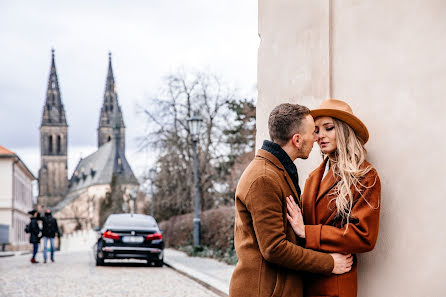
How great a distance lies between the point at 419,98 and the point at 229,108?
3355cm

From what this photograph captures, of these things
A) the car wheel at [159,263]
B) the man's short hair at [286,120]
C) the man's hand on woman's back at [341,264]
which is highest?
the man's short hair at [286,120]

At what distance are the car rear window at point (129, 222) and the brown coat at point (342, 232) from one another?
47.0 feet

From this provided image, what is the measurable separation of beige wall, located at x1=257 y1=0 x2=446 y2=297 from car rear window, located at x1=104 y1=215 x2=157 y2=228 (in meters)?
13.6

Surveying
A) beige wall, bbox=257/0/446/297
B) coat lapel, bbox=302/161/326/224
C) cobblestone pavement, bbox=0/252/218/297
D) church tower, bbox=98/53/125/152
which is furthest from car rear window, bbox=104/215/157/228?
church tower, bbox=98/53/125/152

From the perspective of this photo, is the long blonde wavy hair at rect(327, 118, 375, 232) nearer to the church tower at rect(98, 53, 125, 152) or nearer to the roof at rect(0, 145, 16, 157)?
the roof at rect(0, 145, 16, 157)

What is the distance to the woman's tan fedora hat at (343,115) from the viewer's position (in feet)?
11.6

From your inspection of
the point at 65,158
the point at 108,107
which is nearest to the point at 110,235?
the point at 65,158

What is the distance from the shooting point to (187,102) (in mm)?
37062

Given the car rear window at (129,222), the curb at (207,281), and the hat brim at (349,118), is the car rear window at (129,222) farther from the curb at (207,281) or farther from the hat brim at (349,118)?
the hat brim at (349,118)

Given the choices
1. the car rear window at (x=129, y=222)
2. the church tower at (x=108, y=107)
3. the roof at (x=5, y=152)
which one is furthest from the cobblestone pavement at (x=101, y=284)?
the church tower at (x=108, y=107)

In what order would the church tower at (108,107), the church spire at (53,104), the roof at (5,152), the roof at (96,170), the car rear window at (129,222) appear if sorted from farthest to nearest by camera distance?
the church tower at (108,107) → the church spire at (53,104) → the roof at (96,170) → the roof at (5,152) → the car rear window at (129,222)

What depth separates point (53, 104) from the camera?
13738cm

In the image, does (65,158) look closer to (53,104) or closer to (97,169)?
(53,104)

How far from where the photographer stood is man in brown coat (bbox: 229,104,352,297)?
3.15 m
